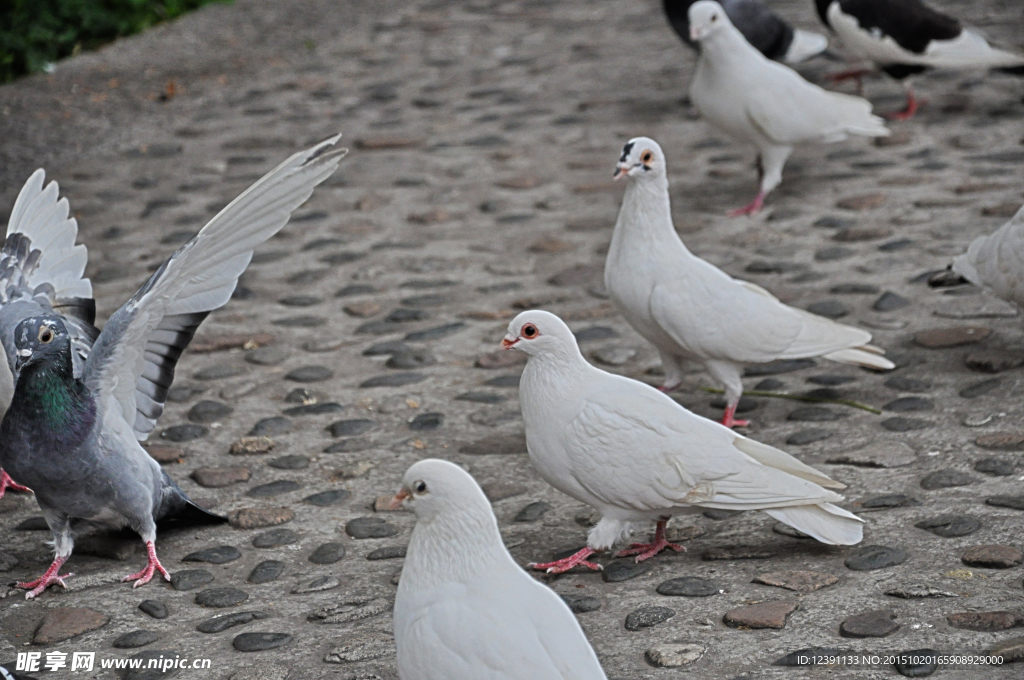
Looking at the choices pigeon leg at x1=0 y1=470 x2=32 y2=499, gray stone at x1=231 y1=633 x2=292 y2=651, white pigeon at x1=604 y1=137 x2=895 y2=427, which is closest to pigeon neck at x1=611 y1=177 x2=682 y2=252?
white pigeon at x1=604 y1=137 x2=895 y2=427

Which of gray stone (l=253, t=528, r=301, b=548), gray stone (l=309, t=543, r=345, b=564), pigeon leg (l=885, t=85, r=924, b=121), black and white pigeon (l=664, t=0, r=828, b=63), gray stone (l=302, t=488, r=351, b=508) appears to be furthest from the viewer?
black and white pigeon (l=664, t=0, r=828, b=63)

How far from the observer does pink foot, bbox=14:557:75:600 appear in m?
3.69

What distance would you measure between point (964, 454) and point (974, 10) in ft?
21.9

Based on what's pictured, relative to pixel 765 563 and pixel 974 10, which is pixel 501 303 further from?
pixel 974 10

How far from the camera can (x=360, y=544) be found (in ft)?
13.0

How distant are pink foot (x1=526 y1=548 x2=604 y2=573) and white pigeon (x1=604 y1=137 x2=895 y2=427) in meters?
1.14

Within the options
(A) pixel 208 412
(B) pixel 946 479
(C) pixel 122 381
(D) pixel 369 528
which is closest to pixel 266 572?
(D) pixel 369 528

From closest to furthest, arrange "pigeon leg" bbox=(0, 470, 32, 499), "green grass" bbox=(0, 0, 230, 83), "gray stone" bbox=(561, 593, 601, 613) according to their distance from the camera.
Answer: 1. "gray stone" bbox=(561, 593, 601, 613)
2. "pigeon leg" bbox=(0, 470, 32, 499)
3. "green grass" bbox=(0, 0, 230, 83)

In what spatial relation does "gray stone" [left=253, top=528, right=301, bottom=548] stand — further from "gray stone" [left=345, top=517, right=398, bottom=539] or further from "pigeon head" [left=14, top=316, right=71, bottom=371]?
"pigeon head" [left=14, top=316, right=71, bottom=371]

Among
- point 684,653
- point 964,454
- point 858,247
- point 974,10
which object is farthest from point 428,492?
point 974,10

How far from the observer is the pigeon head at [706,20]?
6387 mm

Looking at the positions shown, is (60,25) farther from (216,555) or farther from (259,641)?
(259,641)

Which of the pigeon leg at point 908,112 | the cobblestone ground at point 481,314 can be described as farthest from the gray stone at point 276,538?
the pigeon leg at point 908,112

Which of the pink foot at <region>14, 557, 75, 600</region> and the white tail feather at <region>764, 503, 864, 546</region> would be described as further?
the pink foot at <region>14, 557, 75, 600</region>
